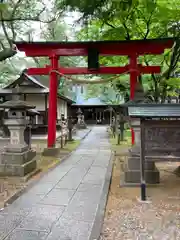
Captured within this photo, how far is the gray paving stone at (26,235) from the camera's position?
3412 mm

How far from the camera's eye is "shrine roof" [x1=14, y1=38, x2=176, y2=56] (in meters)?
9.86

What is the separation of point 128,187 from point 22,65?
3378 cm

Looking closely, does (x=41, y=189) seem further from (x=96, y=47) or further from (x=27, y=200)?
(x=96, y=47)

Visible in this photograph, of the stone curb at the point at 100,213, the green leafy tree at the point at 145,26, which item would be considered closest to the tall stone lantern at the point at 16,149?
the stone curb at the point at 100,213

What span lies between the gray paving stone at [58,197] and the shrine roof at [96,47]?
6.25 m

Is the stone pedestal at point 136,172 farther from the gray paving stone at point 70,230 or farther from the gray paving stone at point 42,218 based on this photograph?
the gray paving stone at point 70,230

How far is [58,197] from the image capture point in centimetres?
524

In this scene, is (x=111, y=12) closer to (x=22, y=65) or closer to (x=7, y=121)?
(x=7, y=121)

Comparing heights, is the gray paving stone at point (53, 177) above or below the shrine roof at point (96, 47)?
below

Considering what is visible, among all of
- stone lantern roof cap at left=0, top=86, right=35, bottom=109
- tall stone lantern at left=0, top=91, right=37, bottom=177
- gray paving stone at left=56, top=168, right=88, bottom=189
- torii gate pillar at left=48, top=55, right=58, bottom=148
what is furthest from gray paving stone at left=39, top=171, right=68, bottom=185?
torii gate pillar at left=48, top=55, right=58, bottom=148

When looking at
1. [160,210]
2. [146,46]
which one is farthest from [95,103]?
[160,210]

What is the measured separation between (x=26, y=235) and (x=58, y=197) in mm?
1751

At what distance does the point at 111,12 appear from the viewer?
23.3 ft

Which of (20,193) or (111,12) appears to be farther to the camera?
(111,12)
